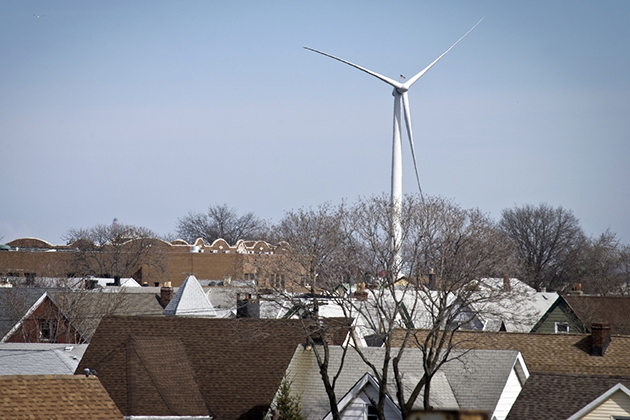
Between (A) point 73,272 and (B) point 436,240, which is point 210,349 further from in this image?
(A) point 73,272

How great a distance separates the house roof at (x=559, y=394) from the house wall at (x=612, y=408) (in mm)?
300

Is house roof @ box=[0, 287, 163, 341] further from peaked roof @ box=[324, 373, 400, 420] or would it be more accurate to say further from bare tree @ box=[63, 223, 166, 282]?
bare tree @ box=[63, 223, 166, 282]

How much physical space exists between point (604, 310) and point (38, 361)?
35.0 m

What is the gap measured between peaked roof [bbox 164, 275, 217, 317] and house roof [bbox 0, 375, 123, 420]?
936 inches

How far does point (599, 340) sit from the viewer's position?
3397 cm

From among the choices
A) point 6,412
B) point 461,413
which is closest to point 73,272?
point 6,412

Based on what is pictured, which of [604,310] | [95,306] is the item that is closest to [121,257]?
[95,306]

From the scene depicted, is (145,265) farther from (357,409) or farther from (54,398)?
(54,398)

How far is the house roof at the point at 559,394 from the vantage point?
23297mm

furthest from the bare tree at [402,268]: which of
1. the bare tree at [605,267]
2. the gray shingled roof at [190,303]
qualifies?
the bare tree at [605,267]

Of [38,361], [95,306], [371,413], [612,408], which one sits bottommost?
[371,413]

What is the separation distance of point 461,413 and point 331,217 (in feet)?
116

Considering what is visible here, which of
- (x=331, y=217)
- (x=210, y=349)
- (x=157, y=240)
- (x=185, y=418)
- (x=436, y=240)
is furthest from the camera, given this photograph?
(x=157, y=240)

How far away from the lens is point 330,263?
115ft
